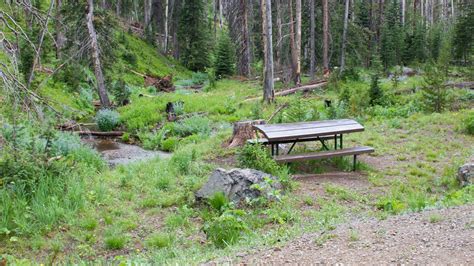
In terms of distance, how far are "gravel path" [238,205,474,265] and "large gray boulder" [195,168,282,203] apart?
6.93 ft

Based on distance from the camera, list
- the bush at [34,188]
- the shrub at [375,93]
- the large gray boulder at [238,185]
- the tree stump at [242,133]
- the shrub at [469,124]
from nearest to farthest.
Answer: the bush at [34,188] → the large gray boulder at [238,185] → the tree stump at [242,133] → the shrub at [469,124] → the shrub at [375,93]

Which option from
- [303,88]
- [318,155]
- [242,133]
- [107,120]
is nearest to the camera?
[318,155]

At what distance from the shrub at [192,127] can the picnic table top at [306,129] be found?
549 centimetres

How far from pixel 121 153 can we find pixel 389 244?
9927mm

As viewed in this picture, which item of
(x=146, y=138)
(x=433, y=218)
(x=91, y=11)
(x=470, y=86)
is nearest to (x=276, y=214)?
(x=433, y=218)

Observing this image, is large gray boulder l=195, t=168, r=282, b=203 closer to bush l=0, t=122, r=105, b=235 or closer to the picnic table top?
the picnic table top

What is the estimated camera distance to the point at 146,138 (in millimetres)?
14633

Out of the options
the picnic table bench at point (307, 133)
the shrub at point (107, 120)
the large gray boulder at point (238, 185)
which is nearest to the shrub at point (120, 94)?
the shrub at point (107, 120)

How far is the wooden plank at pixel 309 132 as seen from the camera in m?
8.53

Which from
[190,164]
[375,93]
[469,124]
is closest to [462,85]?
[375,93]

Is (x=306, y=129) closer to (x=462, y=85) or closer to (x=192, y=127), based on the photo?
(x=192, y=127)

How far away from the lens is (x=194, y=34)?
33.9 m

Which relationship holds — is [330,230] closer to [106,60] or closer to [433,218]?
[433,218]

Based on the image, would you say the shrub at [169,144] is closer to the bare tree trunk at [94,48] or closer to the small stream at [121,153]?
the small stream at [121,153]
